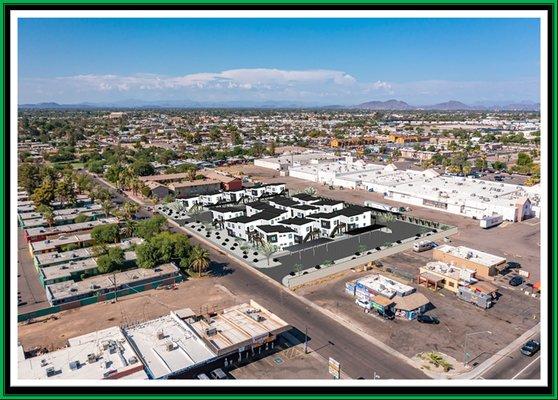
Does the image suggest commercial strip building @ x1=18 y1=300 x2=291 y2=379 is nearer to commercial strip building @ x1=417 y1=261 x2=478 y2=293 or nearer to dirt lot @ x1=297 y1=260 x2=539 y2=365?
dirt lot @ x1=297 y1=260 x2=539 y2=365

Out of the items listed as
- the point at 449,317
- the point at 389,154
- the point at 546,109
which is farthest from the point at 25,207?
the point at 389,154

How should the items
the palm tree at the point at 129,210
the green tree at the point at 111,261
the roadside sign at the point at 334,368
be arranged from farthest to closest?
the palm tree at the point at 129,210 → the green tree at the point at 111,261 → the roadside sign at the point at 334,368

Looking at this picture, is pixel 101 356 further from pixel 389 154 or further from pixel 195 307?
pixel 389 154

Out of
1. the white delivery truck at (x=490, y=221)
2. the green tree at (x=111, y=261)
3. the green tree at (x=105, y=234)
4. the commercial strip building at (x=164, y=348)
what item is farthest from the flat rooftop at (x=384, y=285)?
the green tree at (x=105, y=234)

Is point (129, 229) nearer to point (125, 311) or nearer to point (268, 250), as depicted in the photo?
point (125, 311)

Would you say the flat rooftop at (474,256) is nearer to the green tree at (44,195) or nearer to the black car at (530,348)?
the black car at (530,348)
